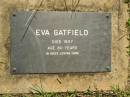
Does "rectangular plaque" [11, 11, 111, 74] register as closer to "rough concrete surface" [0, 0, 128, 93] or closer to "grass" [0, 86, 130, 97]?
"rough concrete surface" [0, 0, 128, 93]

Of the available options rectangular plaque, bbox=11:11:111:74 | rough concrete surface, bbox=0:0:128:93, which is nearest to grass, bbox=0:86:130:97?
rough concrete surface, bbox=0:0:128:93

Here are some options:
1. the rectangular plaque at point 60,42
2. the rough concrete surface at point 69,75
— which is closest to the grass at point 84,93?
the rough concrete surface at point 69,75

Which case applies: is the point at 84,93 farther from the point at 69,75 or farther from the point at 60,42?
the point at 60,42

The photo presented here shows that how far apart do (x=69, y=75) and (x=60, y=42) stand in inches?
15.2

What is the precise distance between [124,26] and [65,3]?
2.47ft

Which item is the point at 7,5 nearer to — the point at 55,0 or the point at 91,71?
the point at 55,0

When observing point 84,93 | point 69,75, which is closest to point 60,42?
point 69,75

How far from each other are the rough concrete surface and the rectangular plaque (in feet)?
0.20

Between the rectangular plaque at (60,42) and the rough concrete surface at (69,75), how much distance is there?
6 centimetres

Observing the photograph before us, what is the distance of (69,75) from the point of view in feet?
13.9

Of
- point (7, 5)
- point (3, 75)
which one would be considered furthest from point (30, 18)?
point (3, 75)

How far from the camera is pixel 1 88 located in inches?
161

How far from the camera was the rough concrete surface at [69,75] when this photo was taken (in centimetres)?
410

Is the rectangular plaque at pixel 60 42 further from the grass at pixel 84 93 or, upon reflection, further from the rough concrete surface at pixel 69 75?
the grass at pixel 84 93
